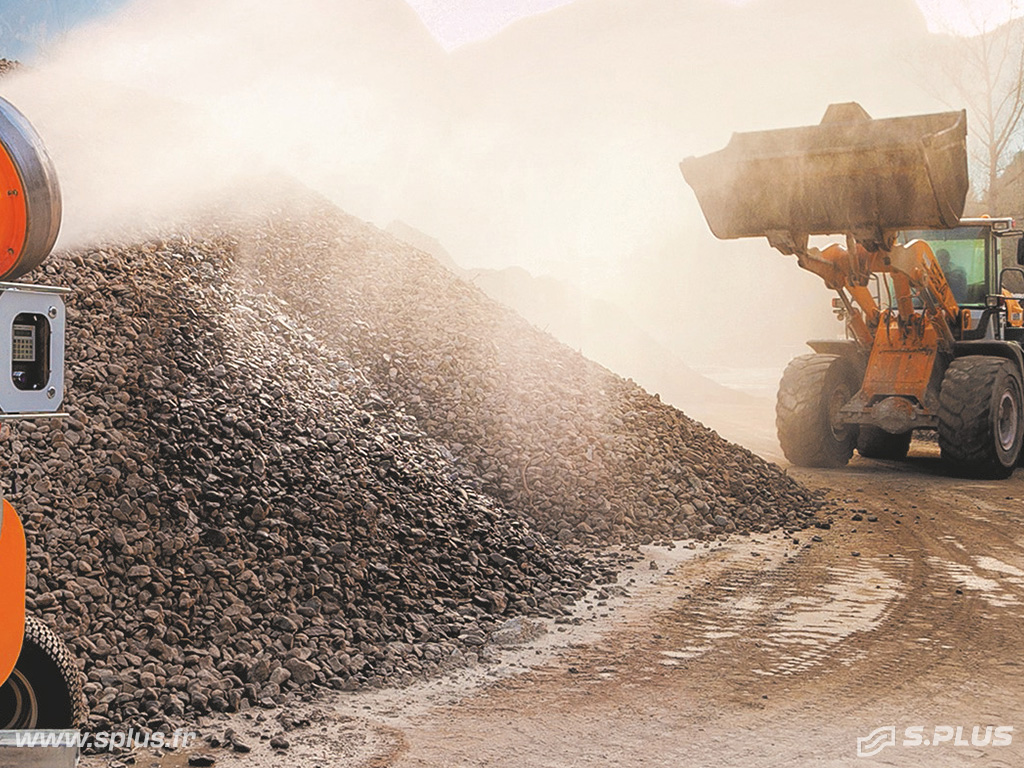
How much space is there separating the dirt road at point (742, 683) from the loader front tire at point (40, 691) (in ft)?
2.75

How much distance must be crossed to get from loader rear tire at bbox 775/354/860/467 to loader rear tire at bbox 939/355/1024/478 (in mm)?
1213

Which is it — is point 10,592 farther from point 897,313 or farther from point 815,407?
point 897,313

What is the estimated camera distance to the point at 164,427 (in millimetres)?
5957

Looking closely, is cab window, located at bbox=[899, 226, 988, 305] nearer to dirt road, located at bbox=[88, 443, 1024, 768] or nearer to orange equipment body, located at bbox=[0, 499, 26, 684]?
dirt road, located at bbox=[88, 443, 1024, 768]

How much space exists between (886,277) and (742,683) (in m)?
8.08

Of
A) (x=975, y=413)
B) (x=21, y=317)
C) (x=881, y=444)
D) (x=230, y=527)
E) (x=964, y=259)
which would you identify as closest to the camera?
(x=21, y=317)

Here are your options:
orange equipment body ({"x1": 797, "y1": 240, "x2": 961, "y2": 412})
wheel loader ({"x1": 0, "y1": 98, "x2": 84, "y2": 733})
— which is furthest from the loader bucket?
wheel loader ({"x1": 0, "y1": 98, "x2": 84, "y2": 733})

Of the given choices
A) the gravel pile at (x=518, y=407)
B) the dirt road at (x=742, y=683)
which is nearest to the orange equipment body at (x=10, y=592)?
the dirt road at (x=742, y=683)

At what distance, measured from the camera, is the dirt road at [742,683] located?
13.0ft

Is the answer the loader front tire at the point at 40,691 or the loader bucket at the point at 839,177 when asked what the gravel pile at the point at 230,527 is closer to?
the loader front tire at the point at 40,691

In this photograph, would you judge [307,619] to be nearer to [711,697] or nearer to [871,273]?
[711,697]

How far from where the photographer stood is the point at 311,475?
20.4ft

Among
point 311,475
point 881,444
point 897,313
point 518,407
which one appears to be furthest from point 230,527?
point 881,444

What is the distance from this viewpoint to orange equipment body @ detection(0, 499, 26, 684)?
9.36 feet
